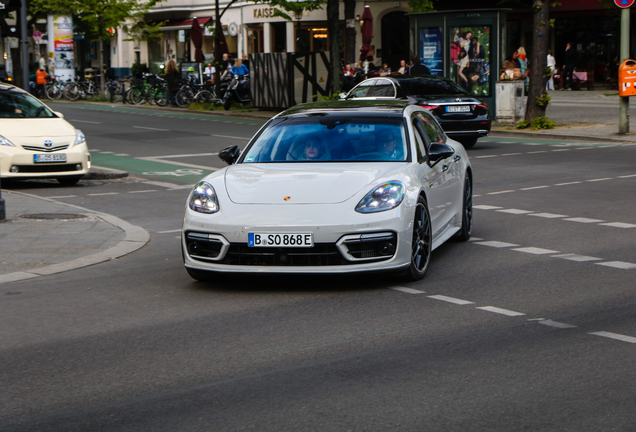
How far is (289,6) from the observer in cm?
3462

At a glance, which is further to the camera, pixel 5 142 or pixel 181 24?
pixel 181 24

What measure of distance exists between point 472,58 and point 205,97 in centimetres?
1392

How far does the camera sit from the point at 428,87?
20.5 m

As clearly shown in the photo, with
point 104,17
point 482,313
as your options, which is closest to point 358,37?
point 104,17

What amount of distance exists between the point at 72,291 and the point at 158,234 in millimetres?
2829

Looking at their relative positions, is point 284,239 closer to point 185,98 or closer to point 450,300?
point 450,300

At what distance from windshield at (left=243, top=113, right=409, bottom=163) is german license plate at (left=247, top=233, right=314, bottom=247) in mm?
1235

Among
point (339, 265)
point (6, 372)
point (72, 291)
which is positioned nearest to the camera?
point (6, 372)

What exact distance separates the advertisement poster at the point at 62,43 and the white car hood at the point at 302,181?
140 feet

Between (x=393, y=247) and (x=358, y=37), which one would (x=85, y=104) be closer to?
(x=358, y=37)

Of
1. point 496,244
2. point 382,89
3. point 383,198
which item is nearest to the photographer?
point 383,198

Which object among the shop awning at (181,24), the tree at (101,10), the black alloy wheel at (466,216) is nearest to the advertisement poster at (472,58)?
the black alloy wheel at (466,216)

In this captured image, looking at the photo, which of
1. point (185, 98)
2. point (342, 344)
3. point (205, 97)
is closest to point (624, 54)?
point (342, 344)

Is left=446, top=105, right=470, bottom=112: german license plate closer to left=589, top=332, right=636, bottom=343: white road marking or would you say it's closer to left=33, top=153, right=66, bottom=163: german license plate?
left=33, top=153, right=66, bottom=163: german license plate
